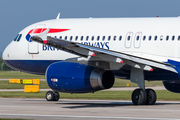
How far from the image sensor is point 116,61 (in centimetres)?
2275

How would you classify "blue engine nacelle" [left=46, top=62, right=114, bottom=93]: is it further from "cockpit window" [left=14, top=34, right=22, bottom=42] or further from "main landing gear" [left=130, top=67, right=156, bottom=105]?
"cockpit window" [left=14, top=34, right=22, bottom=42]

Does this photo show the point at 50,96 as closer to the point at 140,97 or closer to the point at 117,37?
the point at 117,37

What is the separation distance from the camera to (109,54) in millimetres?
22359

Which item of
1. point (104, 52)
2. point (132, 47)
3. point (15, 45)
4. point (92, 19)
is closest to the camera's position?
point (104, 52)

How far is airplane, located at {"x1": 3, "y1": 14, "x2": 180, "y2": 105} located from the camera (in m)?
23.2

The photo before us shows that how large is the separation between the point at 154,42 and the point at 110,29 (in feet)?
10.3

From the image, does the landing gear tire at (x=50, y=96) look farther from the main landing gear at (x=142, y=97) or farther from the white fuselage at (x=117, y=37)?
the main landing gear at (x=142, y=97)

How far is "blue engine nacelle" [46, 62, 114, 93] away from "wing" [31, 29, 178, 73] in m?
1.32

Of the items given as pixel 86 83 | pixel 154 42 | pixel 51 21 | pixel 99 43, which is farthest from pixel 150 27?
pixel 51 21

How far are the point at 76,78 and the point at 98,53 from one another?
90.0 inches

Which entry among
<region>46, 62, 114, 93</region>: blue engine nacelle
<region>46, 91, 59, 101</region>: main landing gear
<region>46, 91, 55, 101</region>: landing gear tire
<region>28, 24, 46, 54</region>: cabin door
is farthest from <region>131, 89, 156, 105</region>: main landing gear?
<region>28, 24, 46, 54</region>: cabin door

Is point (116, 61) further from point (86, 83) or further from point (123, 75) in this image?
point (123, 75)

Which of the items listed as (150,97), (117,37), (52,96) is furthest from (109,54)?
(52,96)

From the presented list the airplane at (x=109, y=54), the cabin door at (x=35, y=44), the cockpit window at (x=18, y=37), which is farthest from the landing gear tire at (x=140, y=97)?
the cockpit window at (x=18, y=37)
